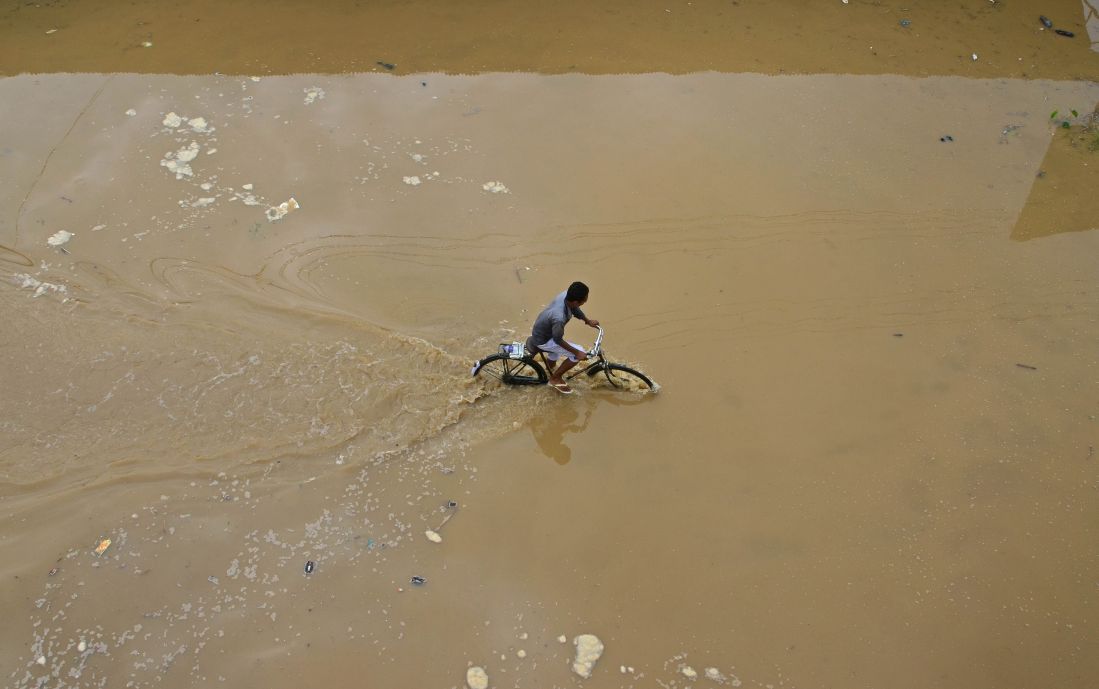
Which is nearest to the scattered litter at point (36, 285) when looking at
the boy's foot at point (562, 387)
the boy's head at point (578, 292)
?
the boy's foot at point (562, 387)

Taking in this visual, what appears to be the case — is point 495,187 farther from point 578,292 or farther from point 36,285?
point 36,285

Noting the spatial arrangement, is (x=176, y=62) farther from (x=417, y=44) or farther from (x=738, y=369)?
(x=738, y=369)

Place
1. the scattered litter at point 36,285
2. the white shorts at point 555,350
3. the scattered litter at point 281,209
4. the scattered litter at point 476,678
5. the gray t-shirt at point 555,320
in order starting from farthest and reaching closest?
the scattered litter at point 281,209
the scattered litter at point 36,285
the white shorts at point 555,350
the gray t-shirt at point 555,320
the scattered litter at point 476,678

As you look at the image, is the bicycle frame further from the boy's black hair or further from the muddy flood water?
the boy's black hair

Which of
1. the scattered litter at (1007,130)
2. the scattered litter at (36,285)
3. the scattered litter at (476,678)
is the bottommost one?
the scattered litter at (476,678)

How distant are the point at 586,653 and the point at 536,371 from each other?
78.7 inches

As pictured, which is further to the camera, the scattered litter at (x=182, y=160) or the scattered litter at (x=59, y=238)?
the scattered litter at (x=182, y=160)

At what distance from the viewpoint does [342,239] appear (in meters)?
6.36

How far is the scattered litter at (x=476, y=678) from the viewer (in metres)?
4.08

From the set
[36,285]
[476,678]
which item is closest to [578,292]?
[476,678]

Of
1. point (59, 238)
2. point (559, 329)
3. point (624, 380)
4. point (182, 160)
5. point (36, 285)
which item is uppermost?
point (559, 329)

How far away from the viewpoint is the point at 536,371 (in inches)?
207

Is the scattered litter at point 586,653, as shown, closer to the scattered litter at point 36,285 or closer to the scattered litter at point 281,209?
the scattered litter at point 281,209

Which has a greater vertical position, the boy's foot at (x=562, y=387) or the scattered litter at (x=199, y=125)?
the scattered litter at (x=199, y=125)
